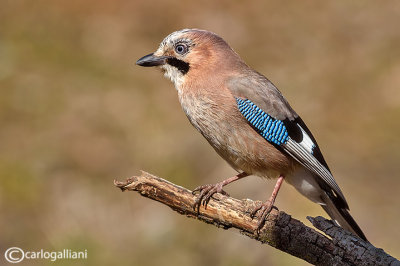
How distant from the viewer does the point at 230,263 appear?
25.1 ft

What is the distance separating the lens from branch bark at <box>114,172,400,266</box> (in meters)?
5.05

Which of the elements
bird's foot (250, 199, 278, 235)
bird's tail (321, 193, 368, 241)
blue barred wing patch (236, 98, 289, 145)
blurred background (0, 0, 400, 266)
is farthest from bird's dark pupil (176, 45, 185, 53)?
blurred background (0, 0, 400, 266)

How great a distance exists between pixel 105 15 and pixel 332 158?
5.16m

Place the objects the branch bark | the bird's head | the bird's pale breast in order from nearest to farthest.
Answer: the branch bark < the bird's pale breast < the bird's head

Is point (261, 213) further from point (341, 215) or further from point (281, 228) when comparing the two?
point (341, 215)

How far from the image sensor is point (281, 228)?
5.25m

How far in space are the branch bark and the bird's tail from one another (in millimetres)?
877

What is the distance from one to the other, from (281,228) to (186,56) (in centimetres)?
202

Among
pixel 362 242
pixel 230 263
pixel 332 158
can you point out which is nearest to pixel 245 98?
pixel 362 242

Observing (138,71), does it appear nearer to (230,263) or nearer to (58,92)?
(58,92)

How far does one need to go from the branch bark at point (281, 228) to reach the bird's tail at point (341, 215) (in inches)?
34.5

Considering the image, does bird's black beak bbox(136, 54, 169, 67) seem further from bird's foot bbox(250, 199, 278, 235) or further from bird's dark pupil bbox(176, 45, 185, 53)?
bird's foot bbox(250, 199, 278, 235)

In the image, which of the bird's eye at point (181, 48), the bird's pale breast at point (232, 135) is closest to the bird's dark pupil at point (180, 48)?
the bird's eye at point (181, 48)

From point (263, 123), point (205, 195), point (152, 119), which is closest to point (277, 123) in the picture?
point (263, 123)
